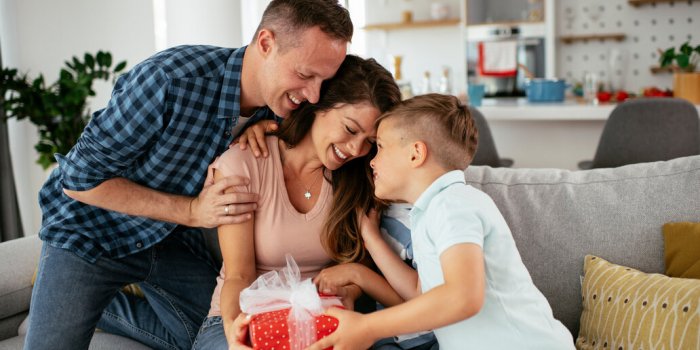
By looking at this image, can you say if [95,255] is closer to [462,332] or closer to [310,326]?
[310,326]

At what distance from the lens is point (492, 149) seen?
3930 millimetres

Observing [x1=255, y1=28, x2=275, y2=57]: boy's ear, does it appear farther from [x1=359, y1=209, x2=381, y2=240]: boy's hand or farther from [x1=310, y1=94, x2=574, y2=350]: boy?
[x1=359, y1=209, x2=381, y2=240]: boy's hand

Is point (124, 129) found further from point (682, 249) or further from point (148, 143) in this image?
point (682, 249)

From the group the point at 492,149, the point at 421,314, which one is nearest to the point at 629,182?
the point at 421,314

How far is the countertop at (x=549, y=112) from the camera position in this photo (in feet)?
15.1

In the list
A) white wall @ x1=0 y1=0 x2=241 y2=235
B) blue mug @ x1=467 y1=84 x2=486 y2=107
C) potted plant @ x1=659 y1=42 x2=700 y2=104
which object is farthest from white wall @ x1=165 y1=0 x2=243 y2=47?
potted plant @ x1=659 y1=42 x2=700 y2=104

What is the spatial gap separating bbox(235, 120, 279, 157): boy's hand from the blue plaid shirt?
0.17 feet

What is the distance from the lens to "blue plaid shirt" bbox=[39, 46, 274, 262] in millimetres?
1784

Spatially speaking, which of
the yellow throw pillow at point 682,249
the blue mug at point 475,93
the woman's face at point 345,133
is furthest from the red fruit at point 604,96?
the woman's face at point 345,133

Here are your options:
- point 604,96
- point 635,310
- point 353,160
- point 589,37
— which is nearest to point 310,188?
point 353,160

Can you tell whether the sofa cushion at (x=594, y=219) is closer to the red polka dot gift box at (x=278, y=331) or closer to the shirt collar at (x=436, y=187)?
the shirt collar at (x=436, y=187)

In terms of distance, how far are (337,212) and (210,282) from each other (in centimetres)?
57

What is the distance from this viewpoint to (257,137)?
1883mm

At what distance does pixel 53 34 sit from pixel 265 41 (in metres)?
3.61
